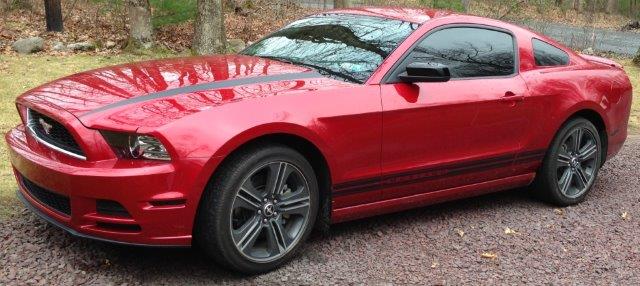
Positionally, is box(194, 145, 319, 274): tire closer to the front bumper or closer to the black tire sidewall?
the front bumper

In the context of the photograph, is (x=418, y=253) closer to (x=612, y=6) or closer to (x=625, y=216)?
(x=625, y=216)

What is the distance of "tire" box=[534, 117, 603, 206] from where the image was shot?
5492mm

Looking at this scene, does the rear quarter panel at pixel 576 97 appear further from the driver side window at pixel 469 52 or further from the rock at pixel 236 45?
the rock at pixel 236 45

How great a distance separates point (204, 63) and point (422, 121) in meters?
1.53

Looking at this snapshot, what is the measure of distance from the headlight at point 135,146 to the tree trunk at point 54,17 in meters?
10.5

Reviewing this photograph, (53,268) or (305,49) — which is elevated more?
(305,49)

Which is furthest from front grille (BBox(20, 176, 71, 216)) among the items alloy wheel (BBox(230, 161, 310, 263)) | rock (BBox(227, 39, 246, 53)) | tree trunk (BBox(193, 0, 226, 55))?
rock (BBox(227, 39, 246, 53))

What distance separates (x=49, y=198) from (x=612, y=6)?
36904mm

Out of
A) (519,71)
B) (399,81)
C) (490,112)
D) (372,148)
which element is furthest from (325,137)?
(519,71)

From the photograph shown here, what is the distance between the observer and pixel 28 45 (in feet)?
38.1

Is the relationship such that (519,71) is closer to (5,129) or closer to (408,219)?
(408,219)

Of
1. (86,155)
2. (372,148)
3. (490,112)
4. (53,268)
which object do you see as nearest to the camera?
(86,155)

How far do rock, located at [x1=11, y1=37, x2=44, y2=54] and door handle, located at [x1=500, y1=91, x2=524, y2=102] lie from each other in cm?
923

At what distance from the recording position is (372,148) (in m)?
4.25
